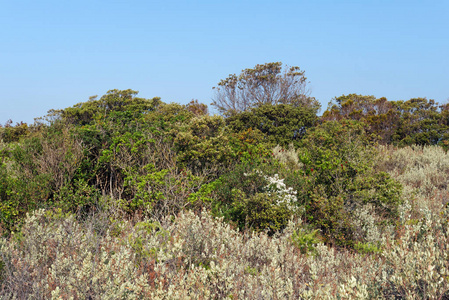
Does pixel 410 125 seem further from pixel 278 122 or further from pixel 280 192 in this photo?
pixel 280 192

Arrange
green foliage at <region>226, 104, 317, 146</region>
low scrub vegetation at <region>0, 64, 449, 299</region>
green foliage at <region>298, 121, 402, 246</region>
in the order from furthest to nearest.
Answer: green foliage at <region>226, 104, 317, 146</region>
green foliage at <region>298, 121, 402, 246</region>
low scrub vegetation at <region>0, 64, 449, 299</region>

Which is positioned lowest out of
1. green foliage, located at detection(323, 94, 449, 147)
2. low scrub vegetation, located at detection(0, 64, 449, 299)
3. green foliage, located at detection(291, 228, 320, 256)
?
green foliage, located at detection(291, 228, 320, 256)

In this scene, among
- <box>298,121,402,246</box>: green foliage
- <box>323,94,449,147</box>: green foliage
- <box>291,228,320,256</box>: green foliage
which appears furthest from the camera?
<box>323,94,449,147</box>: green foliage

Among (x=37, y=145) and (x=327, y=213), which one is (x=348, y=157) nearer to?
(x=327, y=213)

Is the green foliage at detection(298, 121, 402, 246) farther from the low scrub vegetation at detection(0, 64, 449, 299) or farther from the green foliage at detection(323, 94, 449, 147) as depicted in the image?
the green foliage at detection(323, 94, 449, 147)

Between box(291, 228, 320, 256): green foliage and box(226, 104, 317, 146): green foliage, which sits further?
box(226, 104, 317, 146): green foliage

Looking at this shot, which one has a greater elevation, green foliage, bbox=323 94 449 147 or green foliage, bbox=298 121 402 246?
green foliage, bbox=323 94 449 147

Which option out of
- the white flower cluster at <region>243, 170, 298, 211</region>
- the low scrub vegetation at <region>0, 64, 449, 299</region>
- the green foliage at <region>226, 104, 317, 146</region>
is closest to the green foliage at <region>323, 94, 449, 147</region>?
the green foliage at <region>226, 104, 317, 146</region>

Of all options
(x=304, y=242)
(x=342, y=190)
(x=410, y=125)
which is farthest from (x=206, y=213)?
(x=410, y=125)

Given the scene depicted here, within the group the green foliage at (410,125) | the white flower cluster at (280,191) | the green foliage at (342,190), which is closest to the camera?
the green foliage at (342,190)

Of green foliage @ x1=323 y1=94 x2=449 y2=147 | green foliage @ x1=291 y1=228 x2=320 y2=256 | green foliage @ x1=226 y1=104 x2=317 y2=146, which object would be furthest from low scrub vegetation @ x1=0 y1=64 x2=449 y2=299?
green foliage @ x1=323 y1=94 x2=449 y2=147

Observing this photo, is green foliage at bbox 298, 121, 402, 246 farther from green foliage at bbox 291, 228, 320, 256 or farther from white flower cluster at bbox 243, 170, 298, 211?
green foliage at bbox 291, 228, 320, 256

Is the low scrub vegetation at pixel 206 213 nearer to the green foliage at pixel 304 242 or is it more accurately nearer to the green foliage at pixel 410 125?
the green foliage at pixel 304 242

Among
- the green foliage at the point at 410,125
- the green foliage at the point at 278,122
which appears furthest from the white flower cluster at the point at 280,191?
the green foliage at the point at 410,125
